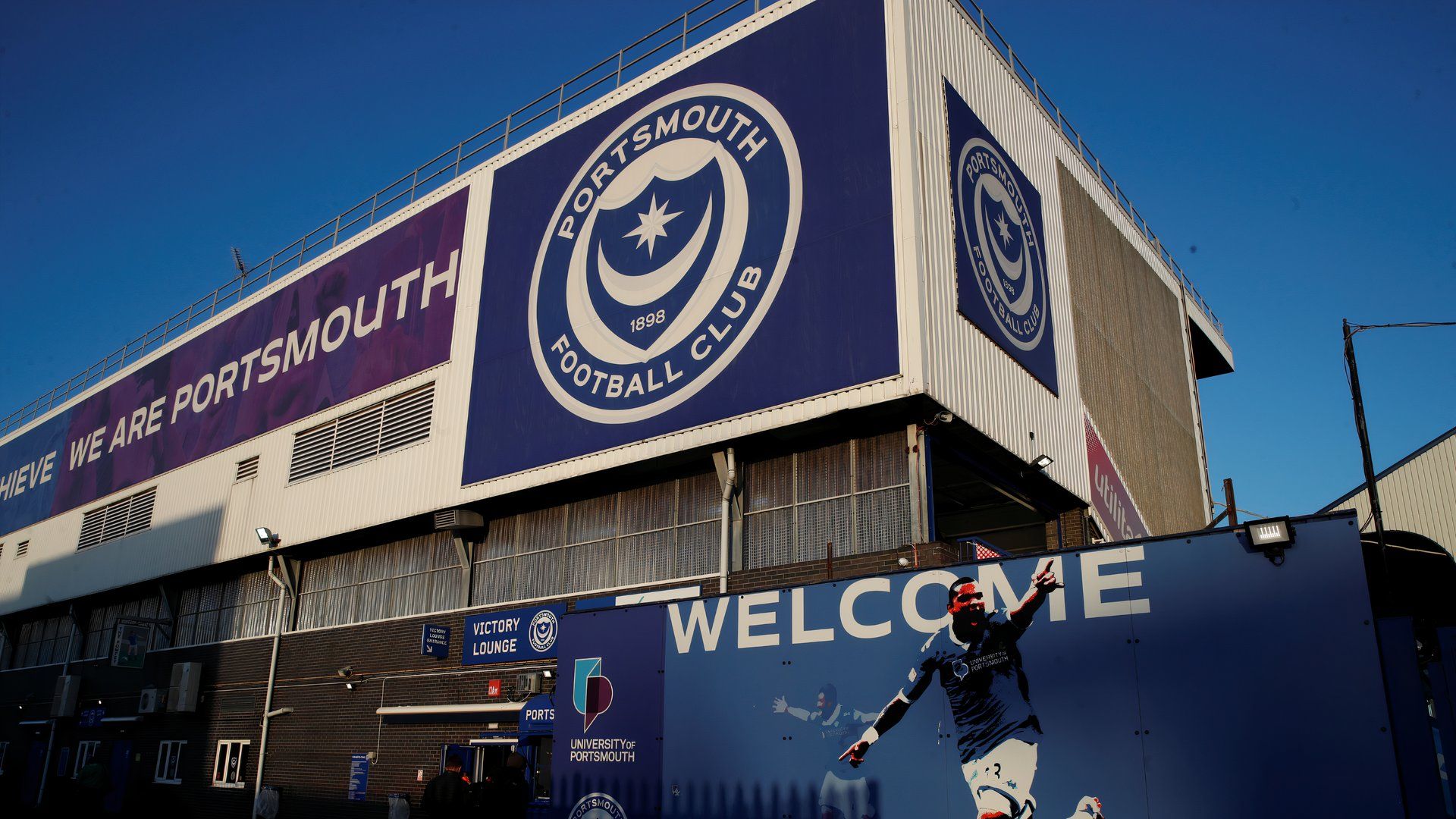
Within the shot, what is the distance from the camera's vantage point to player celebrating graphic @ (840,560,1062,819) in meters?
8.03

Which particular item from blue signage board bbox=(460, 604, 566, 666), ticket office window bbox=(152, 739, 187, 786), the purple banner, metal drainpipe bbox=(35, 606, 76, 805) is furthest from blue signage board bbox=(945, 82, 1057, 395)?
metal drainpipe bbox=(35, 606, 76, 805)

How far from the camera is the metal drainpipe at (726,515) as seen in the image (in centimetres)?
1691

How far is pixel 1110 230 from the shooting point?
85.8 feet

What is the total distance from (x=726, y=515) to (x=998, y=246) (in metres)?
7.16

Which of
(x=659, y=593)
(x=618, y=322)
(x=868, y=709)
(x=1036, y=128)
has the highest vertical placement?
(x=1036, y=128)

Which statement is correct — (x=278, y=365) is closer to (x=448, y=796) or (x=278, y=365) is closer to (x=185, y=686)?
(x=185, y=686)

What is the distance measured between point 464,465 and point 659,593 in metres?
6.05

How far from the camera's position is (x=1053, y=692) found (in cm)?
810

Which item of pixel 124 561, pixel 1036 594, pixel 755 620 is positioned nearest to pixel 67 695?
pixel 124 561

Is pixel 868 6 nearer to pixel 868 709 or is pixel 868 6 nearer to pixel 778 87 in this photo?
pixel 778 87

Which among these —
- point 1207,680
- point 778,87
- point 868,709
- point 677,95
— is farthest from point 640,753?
point 677,95

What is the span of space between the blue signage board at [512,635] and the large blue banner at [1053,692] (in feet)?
29.5

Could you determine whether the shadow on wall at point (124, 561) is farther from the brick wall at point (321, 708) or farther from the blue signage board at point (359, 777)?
the blue signage board at point (359, 777)

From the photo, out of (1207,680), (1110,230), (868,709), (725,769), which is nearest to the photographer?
(1207,680)
